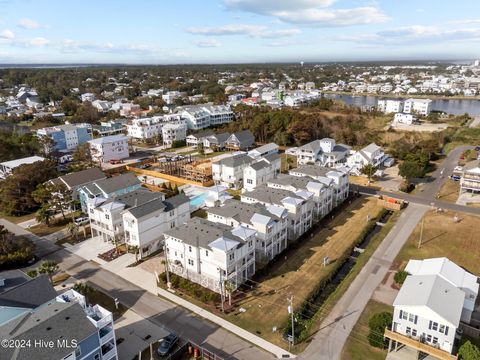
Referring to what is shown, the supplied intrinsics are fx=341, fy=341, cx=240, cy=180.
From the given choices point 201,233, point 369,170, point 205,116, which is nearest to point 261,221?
point 201,233

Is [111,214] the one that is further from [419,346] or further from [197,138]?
[197,138]

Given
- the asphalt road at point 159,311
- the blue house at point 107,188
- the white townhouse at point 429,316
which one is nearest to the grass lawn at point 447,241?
the white townhouse at point 429,316

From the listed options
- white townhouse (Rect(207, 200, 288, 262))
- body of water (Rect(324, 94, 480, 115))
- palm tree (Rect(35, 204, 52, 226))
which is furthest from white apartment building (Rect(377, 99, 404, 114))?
palm tree (Rect(35, 204, 52, 226))

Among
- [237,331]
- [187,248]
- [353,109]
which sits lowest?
[237,331]

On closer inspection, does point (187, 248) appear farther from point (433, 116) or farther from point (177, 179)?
point (433, 116)

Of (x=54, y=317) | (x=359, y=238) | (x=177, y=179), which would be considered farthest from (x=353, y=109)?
(x=54, y=317)
